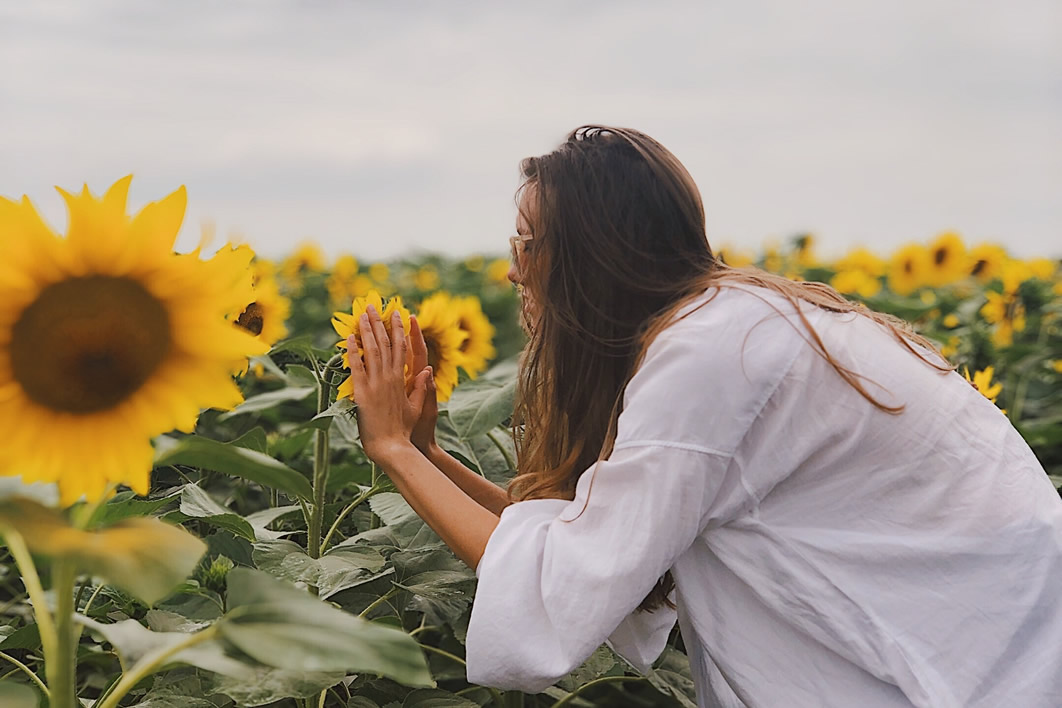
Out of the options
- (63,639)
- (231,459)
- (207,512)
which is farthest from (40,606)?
(207,512)

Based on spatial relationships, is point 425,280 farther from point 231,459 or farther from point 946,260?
point 231,459

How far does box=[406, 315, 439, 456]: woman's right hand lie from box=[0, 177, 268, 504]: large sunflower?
0.68 meters

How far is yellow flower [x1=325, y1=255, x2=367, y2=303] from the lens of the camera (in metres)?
6.12

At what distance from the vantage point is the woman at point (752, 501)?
136 centimetres

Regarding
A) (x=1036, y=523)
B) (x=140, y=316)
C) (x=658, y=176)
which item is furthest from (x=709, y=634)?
(x=140, y=316)

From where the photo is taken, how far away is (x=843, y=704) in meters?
1.42

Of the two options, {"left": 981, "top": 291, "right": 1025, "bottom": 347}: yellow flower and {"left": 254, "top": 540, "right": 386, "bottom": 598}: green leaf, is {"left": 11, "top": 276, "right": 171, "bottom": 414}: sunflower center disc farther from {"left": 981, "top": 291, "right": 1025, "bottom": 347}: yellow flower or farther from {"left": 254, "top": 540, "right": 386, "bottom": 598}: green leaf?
{"left": 981, "top": 291, "right": 1025, "bottom": 347}: yellow flower

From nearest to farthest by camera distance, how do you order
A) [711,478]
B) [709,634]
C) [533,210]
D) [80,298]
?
[80,298] < [711,478] < [709,634] < [533,210]

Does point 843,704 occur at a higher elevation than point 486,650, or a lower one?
lower

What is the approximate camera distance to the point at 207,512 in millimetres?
1475

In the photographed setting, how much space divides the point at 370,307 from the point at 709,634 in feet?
1.98

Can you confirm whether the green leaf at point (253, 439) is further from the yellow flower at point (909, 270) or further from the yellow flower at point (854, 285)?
the yellow flower at point (909, 270)

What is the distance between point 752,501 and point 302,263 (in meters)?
5.82

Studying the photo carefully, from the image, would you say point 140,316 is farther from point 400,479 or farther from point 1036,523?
point 1036,523
